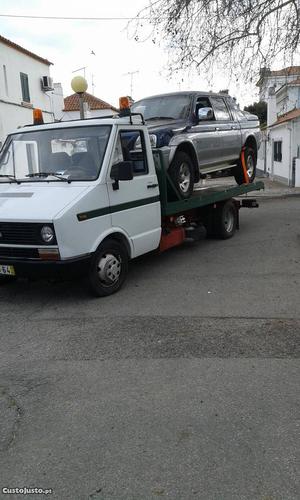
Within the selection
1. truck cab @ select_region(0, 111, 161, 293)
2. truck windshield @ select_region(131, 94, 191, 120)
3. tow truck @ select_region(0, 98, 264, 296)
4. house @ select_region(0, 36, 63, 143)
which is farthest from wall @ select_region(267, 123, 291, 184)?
truck cab @ select_region(0, 111, 161, 293)

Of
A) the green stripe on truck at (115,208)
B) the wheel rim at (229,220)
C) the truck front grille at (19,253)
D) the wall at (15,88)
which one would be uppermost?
the wall at (15,88)

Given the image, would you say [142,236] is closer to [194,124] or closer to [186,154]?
[186,154]

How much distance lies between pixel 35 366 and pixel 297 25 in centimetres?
905

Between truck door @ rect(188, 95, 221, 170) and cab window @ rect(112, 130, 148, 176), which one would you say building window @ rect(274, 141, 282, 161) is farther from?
cab window @ rect(112, 130, 148, 176)

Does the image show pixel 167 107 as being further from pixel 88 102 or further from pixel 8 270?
pixel 88 102

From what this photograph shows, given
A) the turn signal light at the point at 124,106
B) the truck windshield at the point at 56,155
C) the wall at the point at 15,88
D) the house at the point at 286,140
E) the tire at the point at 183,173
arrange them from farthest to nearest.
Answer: the wall at the point at 15,88 < the house at the point at 286,140 < the tire at the point at 183,173 < the turn signal light at the point at 124,106 < the truck windshield at the point at 56,155

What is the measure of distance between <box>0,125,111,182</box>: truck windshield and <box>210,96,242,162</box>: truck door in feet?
11.0

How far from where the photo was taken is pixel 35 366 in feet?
14.1

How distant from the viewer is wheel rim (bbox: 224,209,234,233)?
9812 mm

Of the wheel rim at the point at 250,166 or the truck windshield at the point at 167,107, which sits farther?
the wheel rim at the point at 250,166

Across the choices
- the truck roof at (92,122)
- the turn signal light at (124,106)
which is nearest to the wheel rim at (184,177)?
the truck roof at (92,122)

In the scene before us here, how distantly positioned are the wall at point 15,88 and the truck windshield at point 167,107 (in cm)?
1429

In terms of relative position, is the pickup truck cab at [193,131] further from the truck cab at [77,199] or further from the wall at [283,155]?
the wall at [283,155]

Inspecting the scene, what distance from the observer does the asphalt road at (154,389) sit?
9.06ft
